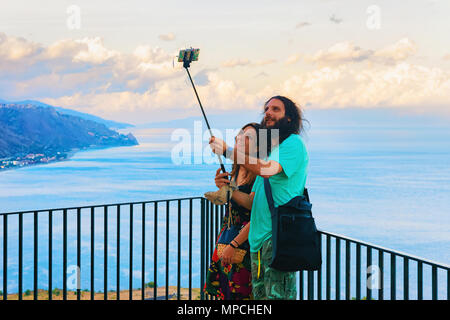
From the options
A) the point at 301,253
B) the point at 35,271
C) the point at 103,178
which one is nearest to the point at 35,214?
the point at 35,271

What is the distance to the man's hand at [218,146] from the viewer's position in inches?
87.4

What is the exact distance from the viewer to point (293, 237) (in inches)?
88.4

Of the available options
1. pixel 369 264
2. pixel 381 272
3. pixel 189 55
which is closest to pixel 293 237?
pixel 381 272

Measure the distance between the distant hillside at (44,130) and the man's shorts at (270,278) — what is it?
68.3 meters

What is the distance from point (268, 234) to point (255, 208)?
14 cm

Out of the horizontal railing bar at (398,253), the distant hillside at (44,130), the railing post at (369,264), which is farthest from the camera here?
the distant hillside at (44,130)

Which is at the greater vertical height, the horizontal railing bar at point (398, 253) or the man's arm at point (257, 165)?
the man's arm at point (257, 165)

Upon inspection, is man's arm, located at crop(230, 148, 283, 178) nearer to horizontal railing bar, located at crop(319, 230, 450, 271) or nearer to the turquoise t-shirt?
the turquoise t-shirt

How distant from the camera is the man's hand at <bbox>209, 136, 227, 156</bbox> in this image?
7.29 feet

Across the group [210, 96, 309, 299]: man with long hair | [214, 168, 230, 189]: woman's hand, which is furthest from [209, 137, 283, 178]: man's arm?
[214, 168, 230, 189]: woman's hand

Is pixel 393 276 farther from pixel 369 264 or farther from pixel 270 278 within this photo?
pixel 270 278

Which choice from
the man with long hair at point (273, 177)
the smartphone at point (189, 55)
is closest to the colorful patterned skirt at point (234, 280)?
the man with long hair at point (273, 177)

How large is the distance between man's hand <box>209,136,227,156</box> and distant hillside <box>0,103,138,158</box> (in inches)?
2694

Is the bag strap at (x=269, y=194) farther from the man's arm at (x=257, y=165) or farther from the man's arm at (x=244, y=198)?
the man's arm at (x=244, y=198)
